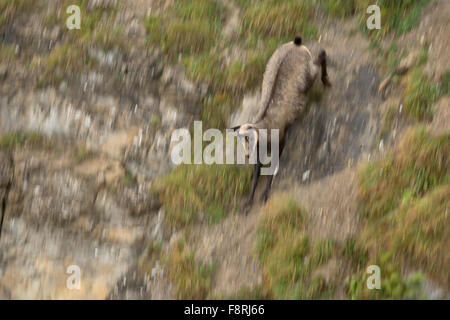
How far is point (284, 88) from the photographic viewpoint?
777cm

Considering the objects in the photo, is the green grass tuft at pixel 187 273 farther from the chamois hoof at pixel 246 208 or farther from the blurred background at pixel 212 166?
the chamois hoof at pixel 246 208

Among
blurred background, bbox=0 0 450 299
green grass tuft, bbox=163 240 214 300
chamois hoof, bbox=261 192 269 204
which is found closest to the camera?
blurred background, bbox=0 0 450 299

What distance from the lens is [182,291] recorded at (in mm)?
6758

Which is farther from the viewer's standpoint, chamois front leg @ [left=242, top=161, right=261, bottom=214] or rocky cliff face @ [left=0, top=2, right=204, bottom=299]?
rocky cliff face @ [left=0, top=2, right=204, bottom=299]

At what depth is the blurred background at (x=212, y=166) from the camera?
20.3 feet

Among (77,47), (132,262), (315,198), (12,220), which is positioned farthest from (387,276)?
(77,47)

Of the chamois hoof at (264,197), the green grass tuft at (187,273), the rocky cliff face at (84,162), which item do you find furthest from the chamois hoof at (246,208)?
the rocky cliff face at (84,162)

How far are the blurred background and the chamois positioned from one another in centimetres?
24

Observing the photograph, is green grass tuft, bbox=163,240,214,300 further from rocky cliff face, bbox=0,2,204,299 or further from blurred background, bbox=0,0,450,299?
rocky cliff face, bbox=0,2,204,299

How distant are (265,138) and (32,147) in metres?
4.11

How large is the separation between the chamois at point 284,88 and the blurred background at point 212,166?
236 mm

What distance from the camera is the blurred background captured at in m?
6.18

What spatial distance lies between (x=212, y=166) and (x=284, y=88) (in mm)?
1671

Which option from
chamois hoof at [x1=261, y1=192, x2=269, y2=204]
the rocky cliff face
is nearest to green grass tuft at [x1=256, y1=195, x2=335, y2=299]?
chamois hoof at [x1=261, y1=192, x2=269, y2=204]
